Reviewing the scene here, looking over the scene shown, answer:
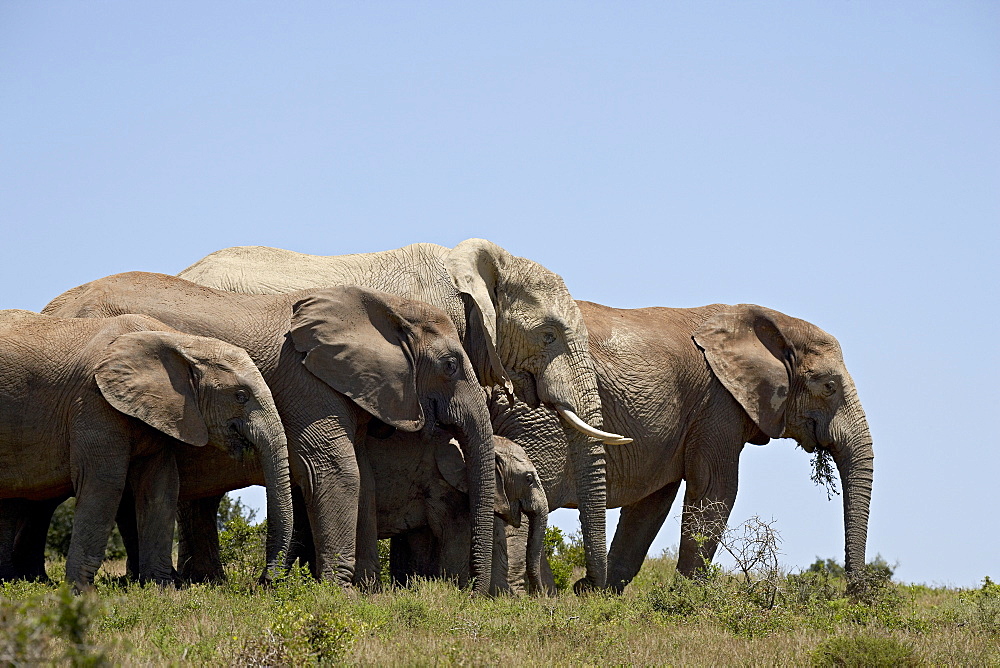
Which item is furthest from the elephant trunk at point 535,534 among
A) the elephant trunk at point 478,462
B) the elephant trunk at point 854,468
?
the elephant trunk at point 854,468

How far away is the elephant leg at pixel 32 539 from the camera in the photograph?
44.1 feet

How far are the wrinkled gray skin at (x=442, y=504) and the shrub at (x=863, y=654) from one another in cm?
513

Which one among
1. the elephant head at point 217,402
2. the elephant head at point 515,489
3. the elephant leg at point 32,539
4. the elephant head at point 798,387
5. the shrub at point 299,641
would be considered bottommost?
the elephant leg at point 32,539

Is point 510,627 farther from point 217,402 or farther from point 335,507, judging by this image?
point 217,402

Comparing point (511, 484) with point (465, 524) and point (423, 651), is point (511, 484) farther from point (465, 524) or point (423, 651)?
point (423, 651)

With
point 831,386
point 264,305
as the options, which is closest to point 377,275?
point 264,305

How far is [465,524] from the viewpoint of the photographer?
14.6 meters

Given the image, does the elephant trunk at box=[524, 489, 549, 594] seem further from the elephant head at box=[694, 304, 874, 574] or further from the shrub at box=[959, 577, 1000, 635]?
the shrub at box=[959, 577, 1000, 635]

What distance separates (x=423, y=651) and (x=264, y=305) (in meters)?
5.42

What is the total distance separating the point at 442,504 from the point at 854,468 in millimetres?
5753

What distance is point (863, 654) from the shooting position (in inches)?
372

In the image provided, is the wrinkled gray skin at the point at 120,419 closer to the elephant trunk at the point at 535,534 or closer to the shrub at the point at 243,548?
the elephant trunk at the point at 535,534

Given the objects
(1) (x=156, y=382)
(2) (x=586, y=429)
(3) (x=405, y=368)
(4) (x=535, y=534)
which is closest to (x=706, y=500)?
(2) (x=586, y=429)

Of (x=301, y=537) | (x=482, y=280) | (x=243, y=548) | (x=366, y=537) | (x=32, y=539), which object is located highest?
(x=482, y=280)
